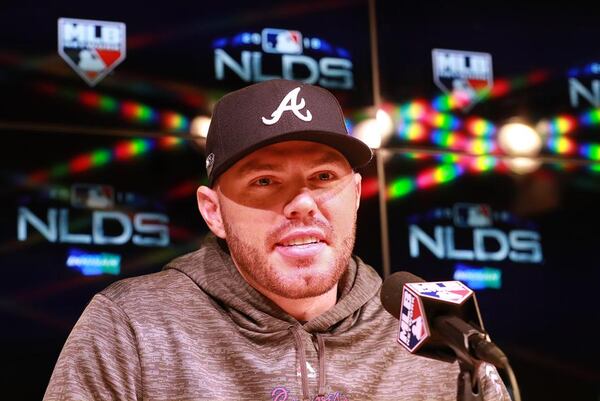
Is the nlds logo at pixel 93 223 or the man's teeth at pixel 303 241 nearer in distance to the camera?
the man's teeth at pixel 303 241

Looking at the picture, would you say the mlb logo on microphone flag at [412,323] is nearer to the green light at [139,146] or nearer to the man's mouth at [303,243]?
the man's mouth at [303,243]

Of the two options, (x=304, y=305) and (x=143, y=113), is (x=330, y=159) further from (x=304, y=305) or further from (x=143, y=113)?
(x=143, y=113)

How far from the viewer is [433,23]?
11.5 ft

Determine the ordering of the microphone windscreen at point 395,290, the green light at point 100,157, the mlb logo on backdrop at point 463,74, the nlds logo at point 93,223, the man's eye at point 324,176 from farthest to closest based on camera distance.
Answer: the mlb logo on backdrop at point 463,74 → the green light at point 100,157 → the nlds logo at point 93,223 → the man's eye at point 324,176 → the microphone windscreen at point 395,290

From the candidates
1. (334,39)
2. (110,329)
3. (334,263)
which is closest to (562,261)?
(334,39)

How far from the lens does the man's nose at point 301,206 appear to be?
5.80 feet

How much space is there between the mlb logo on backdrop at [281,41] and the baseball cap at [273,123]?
1.38 metres

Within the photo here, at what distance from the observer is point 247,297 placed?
190 cm

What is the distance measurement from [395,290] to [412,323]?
146 millimetres

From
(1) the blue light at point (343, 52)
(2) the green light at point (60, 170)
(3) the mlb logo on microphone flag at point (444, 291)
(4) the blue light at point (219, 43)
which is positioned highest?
(4) the blue light at point (219, 43)

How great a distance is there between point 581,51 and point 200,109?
5.16ft

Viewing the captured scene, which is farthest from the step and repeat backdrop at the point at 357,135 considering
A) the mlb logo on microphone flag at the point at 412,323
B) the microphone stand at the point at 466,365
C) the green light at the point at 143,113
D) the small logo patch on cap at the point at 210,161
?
the microphone stand at the point at 466,365

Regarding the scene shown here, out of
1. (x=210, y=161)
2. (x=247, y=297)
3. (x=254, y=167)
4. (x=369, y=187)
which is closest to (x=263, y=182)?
(x=254, y=167)

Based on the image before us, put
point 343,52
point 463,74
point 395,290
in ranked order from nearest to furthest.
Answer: point 395,290, point 343,52, point 463,74
